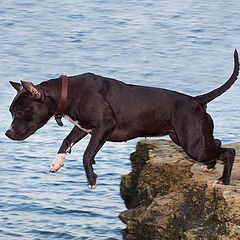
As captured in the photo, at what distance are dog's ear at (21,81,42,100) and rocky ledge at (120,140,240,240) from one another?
1521 millimetres

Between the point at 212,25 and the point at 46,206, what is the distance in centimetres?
838

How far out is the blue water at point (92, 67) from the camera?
12297 millimetres

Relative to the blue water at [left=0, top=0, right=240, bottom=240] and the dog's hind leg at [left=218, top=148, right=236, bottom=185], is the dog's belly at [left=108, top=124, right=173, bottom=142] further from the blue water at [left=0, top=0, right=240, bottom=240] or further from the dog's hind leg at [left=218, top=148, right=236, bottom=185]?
the blue water at [left=0, top=0, right=240, bottom=240]

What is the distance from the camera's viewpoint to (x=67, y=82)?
31.6 ft

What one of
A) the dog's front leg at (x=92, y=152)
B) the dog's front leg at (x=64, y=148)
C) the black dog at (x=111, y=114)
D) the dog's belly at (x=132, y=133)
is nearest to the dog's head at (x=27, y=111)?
the black dog at (x=111, y=114)

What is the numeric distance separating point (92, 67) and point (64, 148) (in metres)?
7.61

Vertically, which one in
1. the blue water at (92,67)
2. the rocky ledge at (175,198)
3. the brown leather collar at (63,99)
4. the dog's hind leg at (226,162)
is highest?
the brown leather collar at (63,99)

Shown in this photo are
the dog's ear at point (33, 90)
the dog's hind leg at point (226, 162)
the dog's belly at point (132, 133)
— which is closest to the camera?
the dog's ear at point (33, 90)

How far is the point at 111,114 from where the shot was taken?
968 cm

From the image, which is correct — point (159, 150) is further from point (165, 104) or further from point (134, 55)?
point (134, 55)

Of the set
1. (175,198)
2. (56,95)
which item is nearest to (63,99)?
(56,95)

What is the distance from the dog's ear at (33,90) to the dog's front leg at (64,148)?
0.58 metres

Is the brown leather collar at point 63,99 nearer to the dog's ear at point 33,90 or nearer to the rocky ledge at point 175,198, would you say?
the dog's ear at point 33,90

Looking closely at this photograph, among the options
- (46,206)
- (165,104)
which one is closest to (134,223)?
(165,104)
